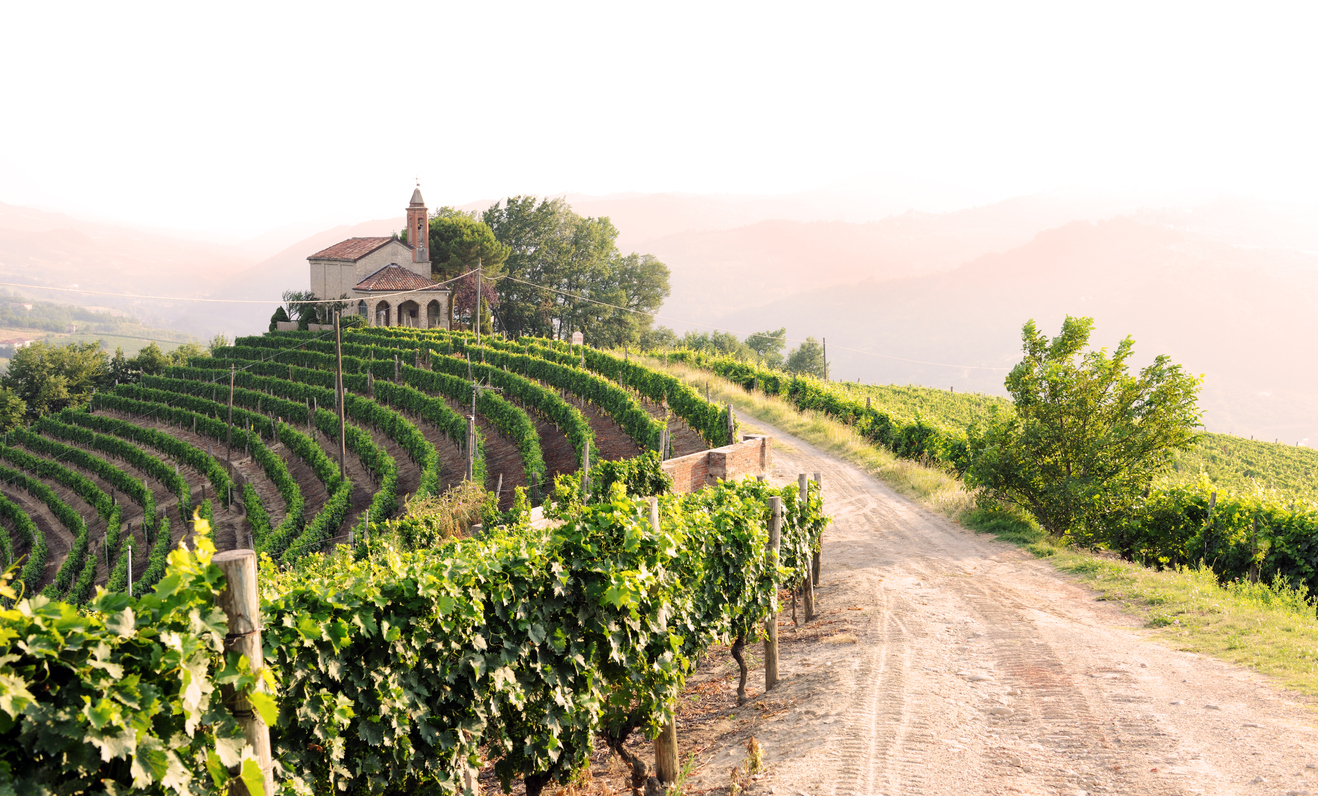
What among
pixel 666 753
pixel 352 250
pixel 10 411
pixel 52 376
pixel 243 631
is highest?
pixel 352 250

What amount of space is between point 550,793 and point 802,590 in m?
6.77

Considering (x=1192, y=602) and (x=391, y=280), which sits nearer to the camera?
(x=1192, y=602)

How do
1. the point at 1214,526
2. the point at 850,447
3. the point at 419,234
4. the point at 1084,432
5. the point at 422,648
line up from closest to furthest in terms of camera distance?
1. the point at 422,648
2. the point at 1214,526
3. the point at 1084,432
4. the point at 850,447
5. the point at 419,234

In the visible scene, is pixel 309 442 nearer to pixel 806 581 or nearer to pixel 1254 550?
pixel 806 581

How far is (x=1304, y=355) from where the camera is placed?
180500mm

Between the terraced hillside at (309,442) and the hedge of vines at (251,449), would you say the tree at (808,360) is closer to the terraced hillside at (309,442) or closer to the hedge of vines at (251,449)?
the terraced hillside at (309,442)

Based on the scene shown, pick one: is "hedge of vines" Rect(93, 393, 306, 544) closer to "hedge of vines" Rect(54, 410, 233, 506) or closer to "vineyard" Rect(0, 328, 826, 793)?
"hedge of vines" Rect(54, 410, 233, 506)

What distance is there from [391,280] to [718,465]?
153 ft

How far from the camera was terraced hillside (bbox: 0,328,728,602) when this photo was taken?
25.6 meters

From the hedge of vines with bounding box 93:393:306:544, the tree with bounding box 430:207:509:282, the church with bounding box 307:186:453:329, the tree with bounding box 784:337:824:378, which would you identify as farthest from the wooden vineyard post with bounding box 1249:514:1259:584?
the tree with bounding box 784:337:824:378

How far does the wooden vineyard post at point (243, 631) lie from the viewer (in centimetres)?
360

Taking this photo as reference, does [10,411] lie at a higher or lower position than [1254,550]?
lower

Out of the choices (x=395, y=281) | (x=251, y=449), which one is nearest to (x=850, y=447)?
(x=251, y=449)

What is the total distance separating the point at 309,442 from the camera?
33438 mm
